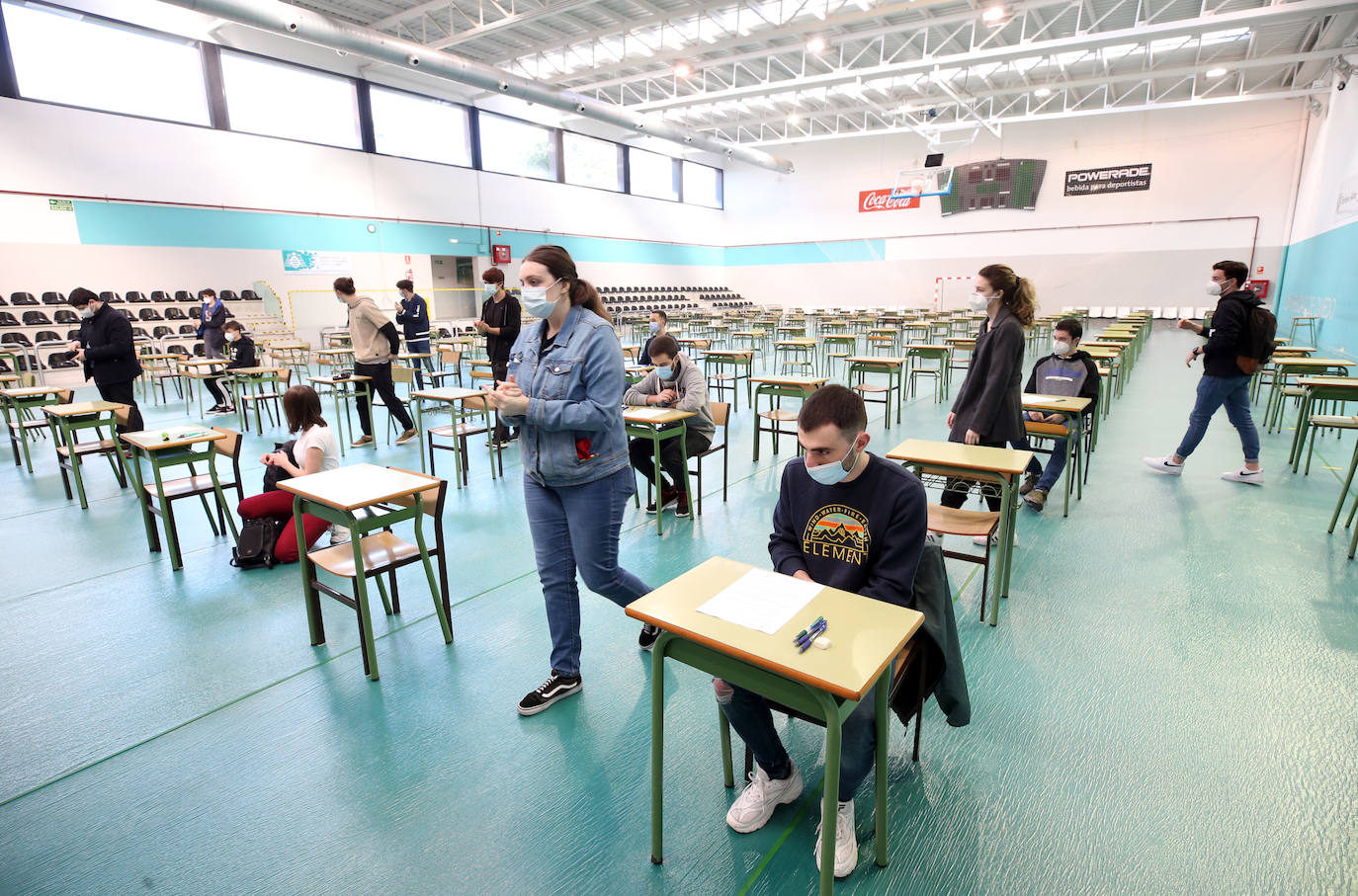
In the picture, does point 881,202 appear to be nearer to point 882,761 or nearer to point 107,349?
point 107,349

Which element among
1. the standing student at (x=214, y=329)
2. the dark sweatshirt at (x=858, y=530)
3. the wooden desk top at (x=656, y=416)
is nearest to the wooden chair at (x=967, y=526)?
the dark sweatshirt at (x=858, y=530)

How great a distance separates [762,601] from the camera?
1.60m

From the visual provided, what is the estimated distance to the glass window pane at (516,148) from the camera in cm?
1684

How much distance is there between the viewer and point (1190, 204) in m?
17.2

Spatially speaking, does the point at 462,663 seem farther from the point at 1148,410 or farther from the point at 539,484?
the point at 1148,410

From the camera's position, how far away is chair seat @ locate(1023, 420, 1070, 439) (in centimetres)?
416

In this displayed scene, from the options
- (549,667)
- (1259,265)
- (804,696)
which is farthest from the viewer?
Answer: (1259,265)

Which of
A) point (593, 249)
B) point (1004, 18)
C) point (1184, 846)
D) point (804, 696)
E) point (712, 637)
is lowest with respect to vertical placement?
point (1184, 846)

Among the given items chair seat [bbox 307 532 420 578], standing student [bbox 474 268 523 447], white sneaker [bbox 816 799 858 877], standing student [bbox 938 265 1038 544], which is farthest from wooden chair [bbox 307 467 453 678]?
standing student [bbox 474 268 523 447]

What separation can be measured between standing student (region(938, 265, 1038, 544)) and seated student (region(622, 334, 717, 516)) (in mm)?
1598

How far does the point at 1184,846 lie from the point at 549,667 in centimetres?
210

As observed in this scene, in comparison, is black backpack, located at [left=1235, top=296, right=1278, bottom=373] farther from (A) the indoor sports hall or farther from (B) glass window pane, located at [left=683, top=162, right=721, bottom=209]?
(B) glass window pane, located at [left=683, top=162, right=721, bottom=209]

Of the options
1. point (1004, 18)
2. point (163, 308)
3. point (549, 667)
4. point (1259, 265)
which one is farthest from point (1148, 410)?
point (163, 308)

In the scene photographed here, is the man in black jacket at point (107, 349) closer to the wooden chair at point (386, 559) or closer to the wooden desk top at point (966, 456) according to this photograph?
the wooden chair at point (386, 559)
